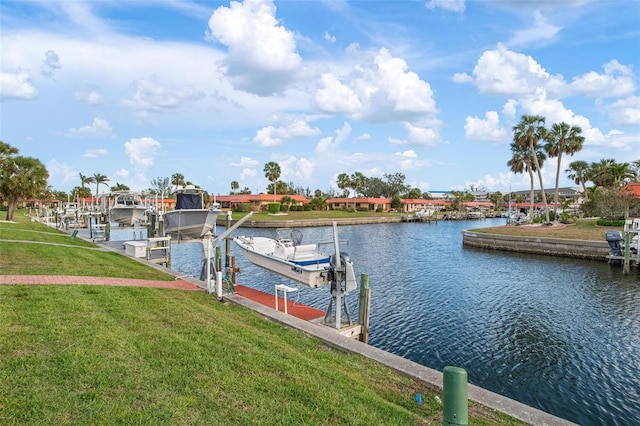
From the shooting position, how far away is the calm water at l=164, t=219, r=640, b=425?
9.55 meters

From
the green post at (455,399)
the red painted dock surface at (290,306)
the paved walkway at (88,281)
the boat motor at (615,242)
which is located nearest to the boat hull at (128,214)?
the red painted dock surface at (290,306)

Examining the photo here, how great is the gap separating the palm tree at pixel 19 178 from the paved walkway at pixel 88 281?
32.0 meters

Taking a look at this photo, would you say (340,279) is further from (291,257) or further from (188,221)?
(188,221)

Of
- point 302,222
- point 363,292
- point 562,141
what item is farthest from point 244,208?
point 363,292

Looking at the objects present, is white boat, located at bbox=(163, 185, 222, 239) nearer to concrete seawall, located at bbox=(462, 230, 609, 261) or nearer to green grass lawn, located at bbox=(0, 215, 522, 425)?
green grass lawn, located at bbox=(0, 215, 522, 425)

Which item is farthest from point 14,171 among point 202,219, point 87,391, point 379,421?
point 379,421

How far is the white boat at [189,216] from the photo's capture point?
23.1 metres

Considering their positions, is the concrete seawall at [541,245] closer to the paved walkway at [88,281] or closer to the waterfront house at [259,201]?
the paved walkway at [88,281]

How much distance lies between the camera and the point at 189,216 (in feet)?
75.8

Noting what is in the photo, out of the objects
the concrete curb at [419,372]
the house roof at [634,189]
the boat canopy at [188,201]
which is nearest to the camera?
the concrete curb at [419,372]

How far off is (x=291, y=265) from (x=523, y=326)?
911 cm

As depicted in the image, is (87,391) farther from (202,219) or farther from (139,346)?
(202,219)

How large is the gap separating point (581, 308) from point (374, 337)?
33.5ft

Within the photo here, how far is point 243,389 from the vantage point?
4.86 meters
